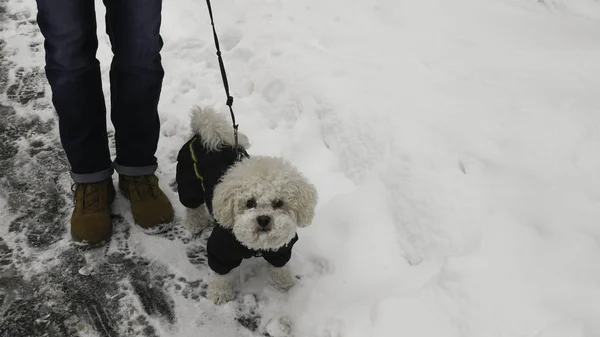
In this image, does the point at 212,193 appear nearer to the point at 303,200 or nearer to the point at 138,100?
the point at 303,200

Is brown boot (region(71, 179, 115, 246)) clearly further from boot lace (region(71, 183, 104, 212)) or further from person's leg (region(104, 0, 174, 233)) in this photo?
person's leg (region(104, 0, 174, 233))

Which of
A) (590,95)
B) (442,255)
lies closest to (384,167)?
(442,255)

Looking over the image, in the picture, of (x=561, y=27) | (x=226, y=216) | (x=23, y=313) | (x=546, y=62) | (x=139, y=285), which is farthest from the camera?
(x=561, y=27)

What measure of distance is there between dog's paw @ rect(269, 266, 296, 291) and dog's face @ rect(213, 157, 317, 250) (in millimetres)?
339

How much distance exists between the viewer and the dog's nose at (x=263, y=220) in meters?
2.09

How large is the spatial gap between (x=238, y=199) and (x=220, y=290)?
2.06 feet

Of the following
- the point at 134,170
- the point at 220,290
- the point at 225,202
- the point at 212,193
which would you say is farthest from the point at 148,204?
the point at 225,202

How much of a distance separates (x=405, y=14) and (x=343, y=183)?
2065mm

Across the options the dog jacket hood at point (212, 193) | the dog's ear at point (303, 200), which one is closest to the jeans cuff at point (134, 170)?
the dog jacket hood at point (212, 193)

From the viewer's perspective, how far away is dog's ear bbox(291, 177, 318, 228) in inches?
85.7

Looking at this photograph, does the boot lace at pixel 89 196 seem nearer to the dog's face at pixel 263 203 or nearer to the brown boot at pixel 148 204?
the brown boot at pixel 148 204

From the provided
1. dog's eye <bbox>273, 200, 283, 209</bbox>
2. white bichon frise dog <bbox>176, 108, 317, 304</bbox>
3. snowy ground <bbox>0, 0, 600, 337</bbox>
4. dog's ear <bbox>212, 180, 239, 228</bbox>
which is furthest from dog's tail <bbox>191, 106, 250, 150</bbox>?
snowy ground <bbox>0, 0, 600, 337</bbox>

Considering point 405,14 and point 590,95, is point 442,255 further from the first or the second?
point 405,14

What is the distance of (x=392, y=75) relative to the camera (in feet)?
11.8
